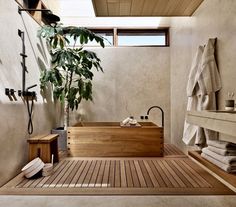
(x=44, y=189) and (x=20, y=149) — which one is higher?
(x=20, y=149)

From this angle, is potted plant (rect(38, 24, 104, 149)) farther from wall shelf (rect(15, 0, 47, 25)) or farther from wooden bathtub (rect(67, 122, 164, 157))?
wooden bathtub (rect(67, 122, 164, 157))

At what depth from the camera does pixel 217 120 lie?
1.58m

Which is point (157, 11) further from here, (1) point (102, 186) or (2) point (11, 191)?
(2) point (11, 191)

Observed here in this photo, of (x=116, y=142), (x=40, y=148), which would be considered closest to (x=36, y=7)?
(x=40, y=148)

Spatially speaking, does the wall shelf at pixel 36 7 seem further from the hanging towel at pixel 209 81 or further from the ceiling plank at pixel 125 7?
the hanging towel at pixel 209 81

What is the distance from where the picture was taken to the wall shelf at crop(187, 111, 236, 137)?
4.46 feet

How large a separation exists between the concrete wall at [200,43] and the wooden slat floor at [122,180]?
91cm

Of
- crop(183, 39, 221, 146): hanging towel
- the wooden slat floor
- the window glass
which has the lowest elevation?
the wooden slat floor

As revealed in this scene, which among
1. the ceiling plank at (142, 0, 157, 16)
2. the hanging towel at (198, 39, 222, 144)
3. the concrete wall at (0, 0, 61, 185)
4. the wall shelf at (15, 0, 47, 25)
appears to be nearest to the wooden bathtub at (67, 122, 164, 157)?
the concrete wall at (0, 0, 61, 185)

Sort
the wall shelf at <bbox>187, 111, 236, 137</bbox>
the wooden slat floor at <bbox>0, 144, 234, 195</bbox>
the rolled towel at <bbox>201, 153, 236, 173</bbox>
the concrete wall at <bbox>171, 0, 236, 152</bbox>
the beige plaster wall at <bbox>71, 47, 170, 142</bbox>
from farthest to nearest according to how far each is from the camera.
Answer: the beige plaster wall at <bbox>71, 47, 170, 142</bbox> → the concrete wall at <bbox>171, 0, 236, 152</bbox> → the wooden slat floor at <bbox>0, 144, 234, 195</bbox> → the rolled towel at <bbox>201, 153, 236, 173</bbox> → the wall shelf at <bbox>187, 111, 236, 137</bbox>

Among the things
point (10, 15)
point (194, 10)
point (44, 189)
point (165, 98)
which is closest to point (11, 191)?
point (44, 189)

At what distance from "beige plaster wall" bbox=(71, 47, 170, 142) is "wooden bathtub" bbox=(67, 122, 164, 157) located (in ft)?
5.74

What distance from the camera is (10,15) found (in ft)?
9.65

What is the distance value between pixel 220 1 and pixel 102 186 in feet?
7.82
